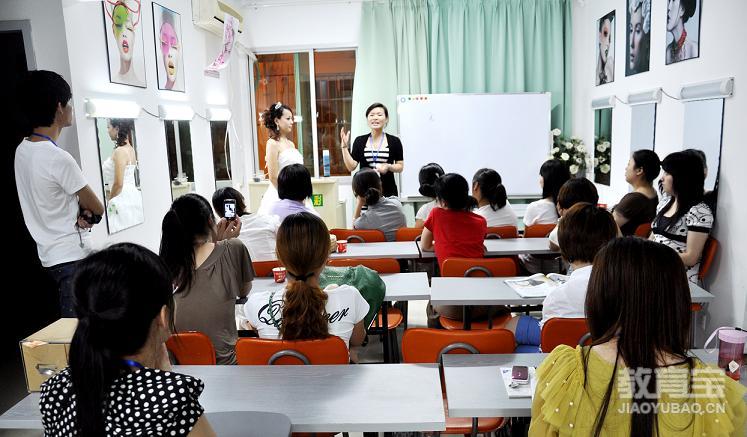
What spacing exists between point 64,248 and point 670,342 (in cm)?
263

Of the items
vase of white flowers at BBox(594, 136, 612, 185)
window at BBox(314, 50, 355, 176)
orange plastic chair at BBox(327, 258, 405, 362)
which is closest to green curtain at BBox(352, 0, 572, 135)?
window at BBox(314, 50, 355, 176)

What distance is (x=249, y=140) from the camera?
704 cm

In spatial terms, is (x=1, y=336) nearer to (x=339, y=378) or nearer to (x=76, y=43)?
(x=76, y=43)

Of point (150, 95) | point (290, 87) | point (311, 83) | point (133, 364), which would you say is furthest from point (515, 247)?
point (290, 87)

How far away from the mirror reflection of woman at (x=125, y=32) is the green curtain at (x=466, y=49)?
10.2 ft

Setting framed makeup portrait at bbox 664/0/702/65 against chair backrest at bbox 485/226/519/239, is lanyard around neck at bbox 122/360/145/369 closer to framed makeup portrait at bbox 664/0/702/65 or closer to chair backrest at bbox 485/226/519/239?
chair backrest at bbox 485/226/519/239

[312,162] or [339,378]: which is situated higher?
[312,162]

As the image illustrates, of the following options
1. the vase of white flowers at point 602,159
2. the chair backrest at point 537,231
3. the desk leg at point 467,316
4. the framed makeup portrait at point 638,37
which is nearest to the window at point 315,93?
the vase of white flowers at point 602,159

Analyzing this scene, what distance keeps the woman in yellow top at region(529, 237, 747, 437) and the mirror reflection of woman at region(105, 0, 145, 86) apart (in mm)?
3682

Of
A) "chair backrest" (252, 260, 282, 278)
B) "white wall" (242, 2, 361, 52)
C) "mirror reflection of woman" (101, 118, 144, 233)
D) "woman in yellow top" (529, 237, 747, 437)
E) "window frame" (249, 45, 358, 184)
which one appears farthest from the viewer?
"window frame" (249, 45, 358, 184)

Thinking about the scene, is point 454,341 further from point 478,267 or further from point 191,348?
point 478,267

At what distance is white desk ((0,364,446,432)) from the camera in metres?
1.52

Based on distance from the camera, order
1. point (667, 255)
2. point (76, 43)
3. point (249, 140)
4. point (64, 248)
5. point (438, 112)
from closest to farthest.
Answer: point (667, 255)
point (64, 248)
point (76, 43)
point (438, 112)
point (249, 140)

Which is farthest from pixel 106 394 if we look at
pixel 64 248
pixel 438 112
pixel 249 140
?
pixel 249 140
